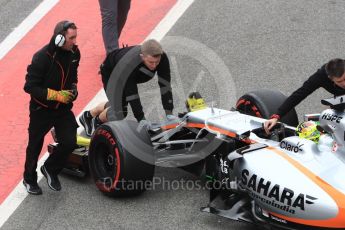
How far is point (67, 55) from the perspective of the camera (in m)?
7.89

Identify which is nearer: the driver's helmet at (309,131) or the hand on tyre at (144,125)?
the driver's helmet at (309,131)

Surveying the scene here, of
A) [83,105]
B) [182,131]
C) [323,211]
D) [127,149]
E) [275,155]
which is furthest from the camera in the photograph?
[83,105]

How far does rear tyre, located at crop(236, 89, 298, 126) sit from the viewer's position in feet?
27.2

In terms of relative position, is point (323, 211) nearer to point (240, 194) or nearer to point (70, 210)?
point (240, 194)

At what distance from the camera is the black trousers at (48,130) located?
26.3 feet

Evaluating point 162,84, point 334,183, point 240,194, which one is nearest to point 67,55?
point 162,84

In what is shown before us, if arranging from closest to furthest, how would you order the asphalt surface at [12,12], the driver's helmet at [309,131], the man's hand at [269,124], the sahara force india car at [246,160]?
the sahara force india car at [246,160]
the driver's helmet at [309,131]
the man's hand at [269,124]
the asphalt surface at [12,12]

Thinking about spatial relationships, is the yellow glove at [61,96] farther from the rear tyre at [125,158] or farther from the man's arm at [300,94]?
the man's arm at [300,94]

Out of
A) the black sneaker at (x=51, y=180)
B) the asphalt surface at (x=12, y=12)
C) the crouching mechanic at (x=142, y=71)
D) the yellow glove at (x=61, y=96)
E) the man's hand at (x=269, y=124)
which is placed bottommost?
the black sneaker at (x=51, y=180)

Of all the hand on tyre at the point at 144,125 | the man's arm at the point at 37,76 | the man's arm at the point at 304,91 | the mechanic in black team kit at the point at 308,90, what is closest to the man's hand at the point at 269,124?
the mechanic in black team kit at the point at 308,90

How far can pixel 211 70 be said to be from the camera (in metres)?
11.0

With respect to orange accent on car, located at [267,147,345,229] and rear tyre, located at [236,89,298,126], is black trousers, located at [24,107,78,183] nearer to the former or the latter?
rear tyre, located at [236,89,298,126]

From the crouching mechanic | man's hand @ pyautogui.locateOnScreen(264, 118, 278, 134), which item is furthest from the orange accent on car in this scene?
the crouching mechanic

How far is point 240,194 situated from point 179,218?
729 millimetres
